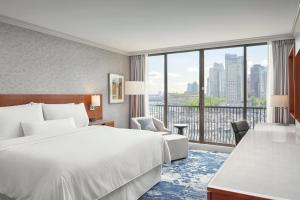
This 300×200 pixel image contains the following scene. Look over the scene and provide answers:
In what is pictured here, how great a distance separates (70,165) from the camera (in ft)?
6.26

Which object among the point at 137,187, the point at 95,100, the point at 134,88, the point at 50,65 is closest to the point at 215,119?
the point at 134,88

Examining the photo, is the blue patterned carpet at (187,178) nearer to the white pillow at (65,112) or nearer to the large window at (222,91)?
the large window at (222,91)

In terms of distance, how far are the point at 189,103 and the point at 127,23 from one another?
2991 mm

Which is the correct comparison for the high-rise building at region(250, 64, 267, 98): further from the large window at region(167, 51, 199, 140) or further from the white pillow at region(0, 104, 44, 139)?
the white pillow at region(0, 104, 44, 139)

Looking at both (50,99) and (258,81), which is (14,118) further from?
(258,81)

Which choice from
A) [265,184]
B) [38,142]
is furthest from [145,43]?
[265,184]

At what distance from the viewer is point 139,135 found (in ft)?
10.2

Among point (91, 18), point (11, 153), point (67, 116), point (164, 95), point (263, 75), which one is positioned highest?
point (91, 18)

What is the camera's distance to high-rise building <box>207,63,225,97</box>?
213 inches

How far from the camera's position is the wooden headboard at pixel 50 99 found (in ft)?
11.3

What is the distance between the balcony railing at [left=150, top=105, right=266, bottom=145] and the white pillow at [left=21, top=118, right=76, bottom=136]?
3246mm

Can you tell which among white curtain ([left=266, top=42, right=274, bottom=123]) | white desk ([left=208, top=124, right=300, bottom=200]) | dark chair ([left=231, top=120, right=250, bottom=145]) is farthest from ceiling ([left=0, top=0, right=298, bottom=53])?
white desk ([left=208, top=124, right=300, bottom=200])

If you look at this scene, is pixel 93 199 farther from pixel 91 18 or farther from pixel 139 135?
pixel 91 18

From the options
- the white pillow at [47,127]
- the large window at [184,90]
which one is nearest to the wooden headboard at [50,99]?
the white pillow at [47,127]
